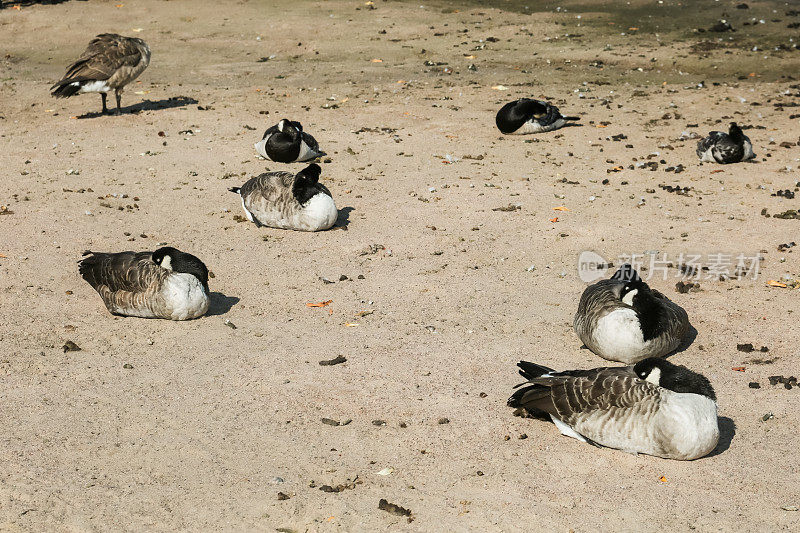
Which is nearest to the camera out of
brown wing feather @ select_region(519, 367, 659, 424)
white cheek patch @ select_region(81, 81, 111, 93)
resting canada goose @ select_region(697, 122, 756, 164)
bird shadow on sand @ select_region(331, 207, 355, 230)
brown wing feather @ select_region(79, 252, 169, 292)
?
brown wing feather @ select_region(519, 367, 659, 424)

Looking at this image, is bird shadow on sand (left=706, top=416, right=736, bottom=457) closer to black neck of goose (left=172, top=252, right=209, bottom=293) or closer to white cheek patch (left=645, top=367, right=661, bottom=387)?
white cheek patch (left=645, top=367, right=661, bottom=387)

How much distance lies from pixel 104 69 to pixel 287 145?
5.36m

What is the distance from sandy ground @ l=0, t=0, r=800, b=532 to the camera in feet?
22.3

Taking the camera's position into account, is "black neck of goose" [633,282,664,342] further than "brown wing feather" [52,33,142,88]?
No

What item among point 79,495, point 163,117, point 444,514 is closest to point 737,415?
point 444,514

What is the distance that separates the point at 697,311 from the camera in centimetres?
1005

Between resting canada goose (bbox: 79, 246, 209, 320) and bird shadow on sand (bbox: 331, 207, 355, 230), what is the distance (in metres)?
3.14

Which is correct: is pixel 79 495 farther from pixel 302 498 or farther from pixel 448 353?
pixel 448 353

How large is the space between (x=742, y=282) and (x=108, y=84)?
1295 centimetres

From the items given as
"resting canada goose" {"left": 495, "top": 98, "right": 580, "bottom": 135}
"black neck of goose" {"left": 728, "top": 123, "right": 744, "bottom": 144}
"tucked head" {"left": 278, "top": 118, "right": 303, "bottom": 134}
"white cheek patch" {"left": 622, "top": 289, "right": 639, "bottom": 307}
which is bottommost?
"white cheek patch" {"left": 622, "top": 289, "right": 639, "bottom": 307}

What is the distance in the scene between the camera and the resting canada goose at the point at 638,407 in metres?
7.10

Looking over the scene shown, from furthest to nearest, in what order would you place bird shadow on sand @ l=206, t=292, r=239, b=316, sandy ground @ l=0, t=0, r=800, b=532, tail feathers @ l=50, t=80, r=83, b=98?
tail feathers @ l=50, t=80, r=83, b=98 → bird shadow on sand @ l=206, t=292, r=239, b=316 → sandy ground @ l=0, t=0, r=800, b=532

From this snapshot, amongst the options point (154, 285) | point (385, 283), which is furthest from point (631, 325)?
point (154, 285)

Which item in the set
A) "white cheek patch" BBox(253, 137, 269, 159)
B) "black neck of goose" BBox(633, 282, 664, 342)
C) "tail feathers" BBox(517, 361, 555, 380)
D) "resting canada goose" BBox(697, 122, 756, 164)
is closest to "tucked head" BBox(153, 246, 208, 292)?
"tail feathers" BBox(517, 361, 555, 380)
